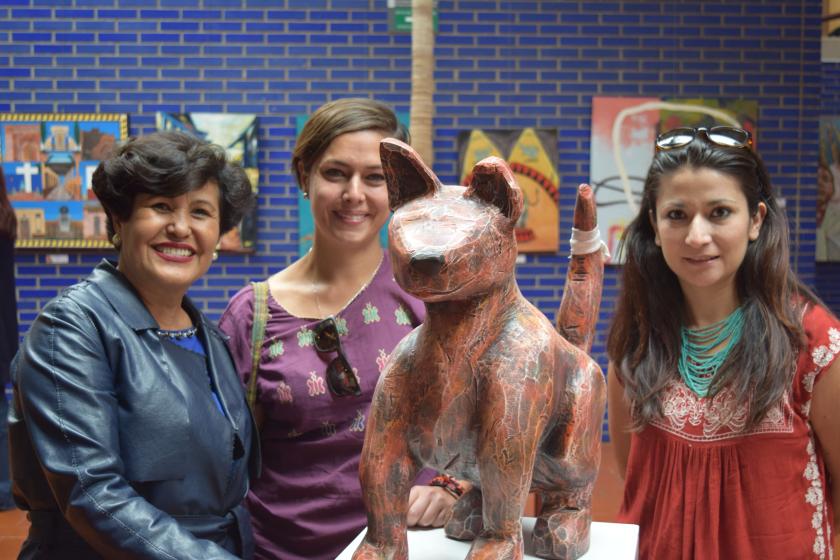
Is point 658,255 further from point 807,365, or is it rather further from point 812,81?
point 812,81

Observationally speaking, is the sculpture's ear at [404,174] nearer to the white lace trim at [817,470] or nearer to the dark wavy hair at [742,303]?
the dark wavy hair at [742,303]

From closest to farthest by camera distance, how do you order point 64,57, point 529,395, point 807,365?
point 529,395
point 807,365
point 64,57

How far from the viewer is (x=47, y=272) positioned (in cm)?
451

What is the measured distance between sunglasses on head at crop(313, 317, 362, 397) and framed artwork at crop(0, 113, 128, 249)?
131 inches

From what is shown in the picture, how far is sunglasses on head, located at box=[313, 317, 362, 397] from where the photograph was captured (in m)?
1.42

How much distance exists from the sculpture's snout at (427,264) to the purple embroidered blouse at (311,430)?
1.78ft

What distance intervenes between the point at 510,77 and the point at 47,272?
2800mm

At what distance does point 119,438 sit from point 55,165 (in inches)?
143

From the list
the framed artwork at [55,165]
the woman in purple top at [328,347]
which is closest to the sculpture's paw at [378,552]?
the woman in purple top at [328,347]

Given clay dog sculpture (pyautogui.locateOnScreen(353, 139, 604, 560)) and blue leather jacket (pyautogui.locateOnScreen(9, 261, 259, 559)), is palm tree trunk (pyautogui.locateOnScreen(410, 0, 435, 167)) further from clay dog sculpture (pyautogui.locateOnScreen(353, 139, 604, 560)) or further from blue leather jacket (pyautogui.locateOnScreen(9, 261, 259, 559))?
clay dog sculpture (pyautogui.locateOnScreen(353, 139, 604, 560))

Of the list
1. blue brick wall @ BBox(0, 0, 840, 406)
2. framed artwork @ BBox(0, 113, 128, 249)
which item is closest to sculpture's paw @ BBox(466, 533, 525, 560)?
blue brick wall @ BBox(0, 0, 840, 406)

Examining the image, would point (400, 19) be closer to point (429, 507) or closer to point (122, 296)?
point (122, 296)

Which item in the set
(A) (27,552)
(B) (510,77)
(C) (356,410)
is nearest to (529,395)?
(C) (356,410)

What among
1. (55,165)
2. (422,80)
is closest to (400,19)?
(422,80)
